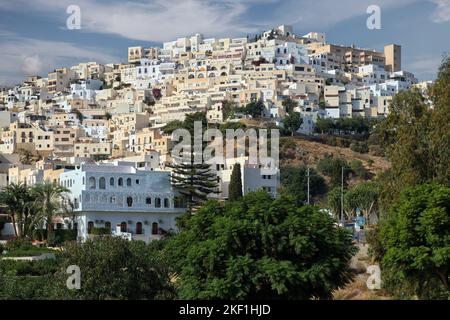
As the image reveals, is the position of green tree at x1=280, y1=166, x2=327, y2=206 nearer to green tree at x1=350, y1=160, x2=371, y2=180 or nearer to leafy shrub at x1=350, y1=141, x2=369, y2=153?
green tree at x1=350, y1=160, x2=371, y2=180

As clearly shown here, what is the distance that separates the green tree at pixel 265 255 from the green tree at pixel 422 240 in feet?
5.47

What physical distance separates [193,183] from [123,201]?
5044 mm

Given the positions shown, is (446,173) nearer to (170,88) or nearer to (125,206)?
(125,206)

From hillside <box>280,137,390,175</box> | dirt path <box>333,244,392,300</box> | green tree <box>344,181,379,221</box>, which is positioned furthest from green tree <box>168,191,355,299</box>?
hillside <box>280,137,390,175</box>

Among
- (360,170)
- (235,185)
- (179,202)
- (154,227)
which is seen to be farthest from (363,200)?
(360,170)

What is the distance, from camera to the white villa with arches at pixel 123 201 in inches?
1960

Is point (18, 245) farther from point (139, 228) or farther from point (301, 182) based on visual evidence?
point (301, 182)

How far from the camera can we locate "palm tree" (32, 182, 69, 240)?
46.8 metres

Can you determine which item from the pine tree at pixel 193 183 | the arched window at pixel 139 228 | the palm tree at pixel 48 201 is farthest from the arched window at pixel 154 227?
the palm tree at pixel 48 201

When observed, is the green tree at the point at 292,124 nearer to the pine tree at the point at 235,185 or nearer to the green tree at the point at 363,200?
the green tree at the point at 363,200

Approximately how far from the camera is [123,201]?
50625 millimetres

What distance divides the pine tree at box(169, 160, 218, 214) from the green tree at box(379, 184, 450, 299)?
27761 millimetres
